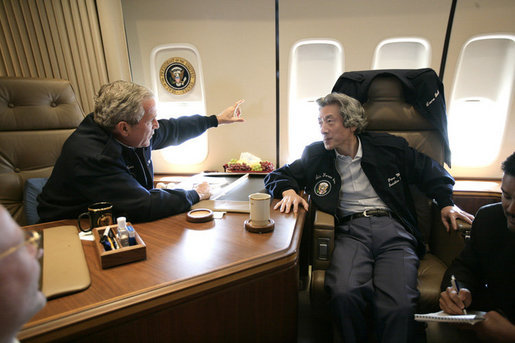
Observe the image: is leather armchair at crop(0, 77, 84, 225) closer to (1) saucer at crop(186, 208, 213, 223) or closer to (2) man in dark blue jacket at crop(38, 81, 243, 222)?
(2) man in dark blue jacket at crop(38, 81, 243, 222)

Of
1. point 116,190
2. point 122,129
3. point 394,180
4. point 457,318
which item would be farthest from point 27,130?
point 457,318

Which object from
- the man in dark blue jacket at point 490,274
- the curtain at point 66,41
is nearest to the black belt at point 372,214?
the man in dark blue jacket at point 490,274

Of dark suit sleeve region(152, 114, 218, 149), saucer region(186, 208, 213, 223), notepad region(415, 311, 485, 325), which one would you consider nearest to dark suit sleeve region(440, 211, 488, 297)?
notepad region(415, 311, 485, 325)

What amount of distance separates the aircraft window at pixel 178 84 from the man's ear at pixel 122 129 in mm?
1884

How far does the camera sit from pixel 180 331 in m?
0.81

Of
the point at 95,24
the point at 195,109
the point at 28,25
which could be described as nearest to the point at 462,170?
the point at 195,109

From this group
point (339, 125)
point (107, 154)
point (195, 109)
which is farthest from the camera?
point (195, 109)

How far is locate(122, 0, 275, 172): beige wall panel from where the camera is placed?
282 centimetres

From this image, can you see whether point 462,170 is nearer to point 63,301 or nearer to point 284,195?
point 284,195

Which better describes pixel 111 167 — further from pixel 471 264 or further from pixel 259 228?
pixel 471 264

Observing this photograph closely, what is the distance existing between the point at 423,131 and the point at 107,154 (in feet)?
6.55

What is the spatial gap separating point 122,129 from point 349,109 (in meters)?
1.37

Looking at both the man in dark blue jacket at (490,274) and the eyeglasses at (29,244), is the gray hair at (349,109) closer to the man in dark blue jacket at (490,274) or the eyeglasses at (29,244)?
the man in dark blue jacket at (490,274)

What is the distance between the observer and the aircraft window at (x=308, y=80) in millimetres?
2906
